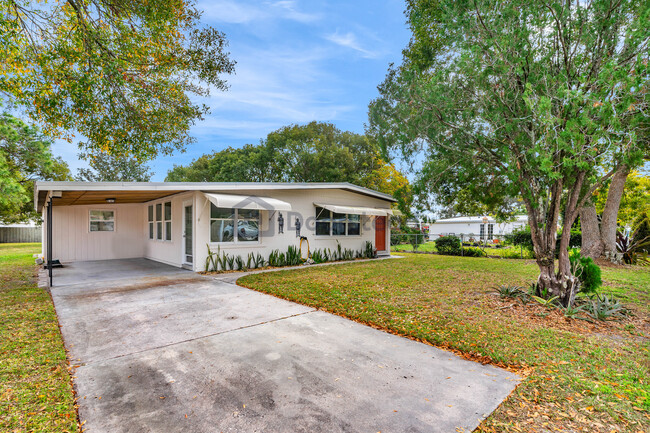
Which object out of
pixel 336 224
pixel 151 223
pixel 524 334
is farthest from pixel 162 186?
pixel 524 334

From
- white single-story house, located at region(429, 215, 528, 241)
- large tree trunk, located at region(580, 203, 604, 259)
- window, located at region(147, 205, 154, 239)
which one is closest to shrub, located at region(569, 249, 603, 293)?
large tree trunk, located at region(580, 203, 604, 259)

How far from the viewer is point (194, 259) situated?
9328 millimetres

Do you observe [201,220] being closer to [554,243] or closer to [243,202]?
[243,202]

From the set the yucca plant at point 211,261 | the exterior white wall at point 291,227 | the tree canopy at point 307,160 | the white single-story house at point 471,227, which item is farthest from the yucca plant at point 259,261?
the white single-story house at point 471,227

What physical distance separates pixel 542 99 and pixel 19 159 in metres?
24.2

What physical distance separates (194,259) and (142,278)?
140 centimetres

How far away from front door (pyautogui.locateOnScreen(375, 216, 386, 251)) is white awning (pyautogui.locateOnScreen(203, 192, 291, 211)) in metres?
6.44

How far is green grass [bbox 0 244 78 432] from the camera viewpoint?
92.9 inches

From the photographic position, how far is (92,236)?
12414 mm

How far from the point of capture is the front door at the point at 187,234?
9.76m

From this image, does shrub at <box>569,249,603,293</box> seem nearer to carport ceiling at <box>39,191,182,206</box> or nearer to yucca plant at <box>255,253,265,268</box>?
yucca plant at <box>255,253,265,268</box>

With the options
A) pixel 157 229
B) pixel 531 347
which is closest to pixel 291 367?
pixel 531 347

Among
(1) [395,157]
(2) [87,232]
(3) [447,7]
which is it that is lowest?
(2) [87,232]

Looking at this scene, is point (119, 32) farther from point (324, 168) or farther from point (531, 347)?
point (324, 168)
